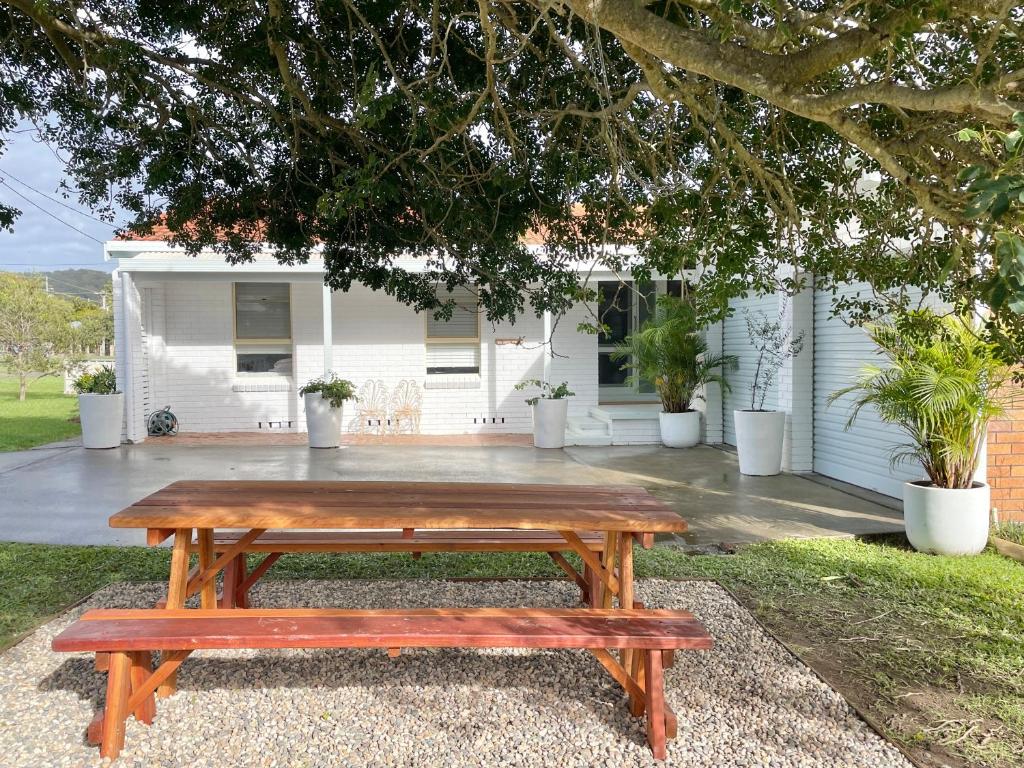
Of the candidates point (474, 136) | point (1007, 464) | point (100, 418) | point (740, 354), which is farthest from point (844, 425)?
point (100, 418)

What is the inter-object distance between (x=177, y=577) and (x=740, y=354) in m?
10.1

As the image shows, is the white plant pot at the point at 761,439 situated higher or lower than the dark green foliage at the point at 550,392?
lower

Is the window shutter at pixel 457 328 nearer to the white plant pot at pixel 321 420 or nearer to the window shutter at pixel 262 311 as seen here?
the window shutter at pixel 262 311

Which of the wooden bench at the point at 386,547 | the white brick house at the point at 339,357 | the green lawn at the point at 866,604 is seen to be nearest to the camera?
the green lawn at the point at 866,604

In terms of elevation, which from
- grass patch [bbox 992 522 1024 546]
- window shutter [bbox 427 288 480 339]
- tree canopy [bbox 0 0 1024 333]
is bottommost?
grass patch [bbox 992 522 1024 546]

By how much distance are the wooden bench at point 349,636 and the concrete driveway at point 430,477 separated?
3.54m

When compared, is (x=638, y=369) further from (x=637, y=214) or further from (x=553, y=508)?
(x=553, y=508)

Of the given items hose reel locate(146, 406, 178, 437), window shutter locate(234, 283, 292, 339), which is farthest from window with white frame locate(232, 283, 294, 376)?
hose reel locate(146, 406, 178, 437)

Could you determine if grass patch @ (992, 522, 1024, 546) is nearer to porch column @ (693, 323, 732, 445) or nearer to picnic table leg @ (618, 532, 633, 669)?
picnic table leg @ (618, 532, 633, 669)

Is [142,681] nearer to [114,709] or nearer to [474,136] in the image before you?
[114,709]

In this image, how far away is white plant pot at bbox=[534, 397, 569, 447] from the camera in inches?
489

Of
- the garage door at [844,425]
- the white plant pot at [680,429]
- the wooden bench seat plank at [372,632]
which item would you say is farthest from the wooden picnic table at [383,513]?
the white plant pot at [680,429]

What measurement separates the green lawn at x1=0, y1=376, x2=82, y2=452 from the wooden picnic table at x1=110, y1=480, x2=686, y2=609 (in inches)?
407

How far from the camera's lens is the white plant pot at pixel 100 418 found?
12.0 meters
